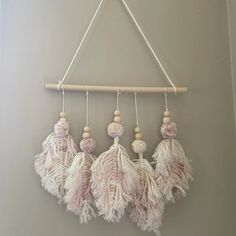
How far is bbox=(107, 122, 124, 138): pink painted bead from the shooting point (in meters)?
1.08

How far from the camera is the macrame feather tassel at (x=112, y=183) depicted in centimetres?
100

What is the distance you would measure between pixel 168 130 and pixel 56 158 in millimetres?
353

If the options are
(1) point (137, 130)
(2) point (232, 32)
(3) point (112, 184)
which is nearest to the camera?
(3) point (112, 184)

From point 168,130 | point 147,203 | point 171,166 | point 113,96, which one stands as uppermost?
point 113,96

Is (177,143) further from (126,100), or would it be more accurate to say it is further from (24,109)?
(24,109)

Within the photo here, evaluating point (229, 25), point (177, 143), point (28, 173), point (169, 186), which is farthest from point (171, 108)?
point (28, 173)

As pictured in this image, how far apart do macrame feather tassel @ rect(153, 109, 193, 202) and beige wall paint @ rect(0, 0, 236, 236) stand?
5 cm

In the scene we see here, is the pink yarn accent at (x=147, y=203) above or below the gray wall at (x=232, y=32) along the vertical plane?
below

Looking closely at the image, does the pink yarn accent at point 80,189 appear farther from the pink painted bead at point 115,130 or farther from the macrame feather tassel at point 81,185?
the pink painted bead at point 115,130

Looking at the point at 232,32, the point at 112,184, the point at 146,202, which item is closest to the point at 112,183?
the point at 112,184

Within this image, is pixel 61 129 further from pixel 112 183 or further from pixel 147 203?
pixel 147 203

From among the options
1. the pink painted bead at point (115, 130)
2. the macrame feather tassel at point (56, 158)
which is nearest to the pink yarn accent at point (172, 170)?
the pink painted bead at point (115, 130)

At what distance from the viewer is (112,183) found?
1.01 metres

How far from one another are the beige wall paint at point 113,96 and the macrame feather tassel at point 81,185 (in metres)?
0.05
